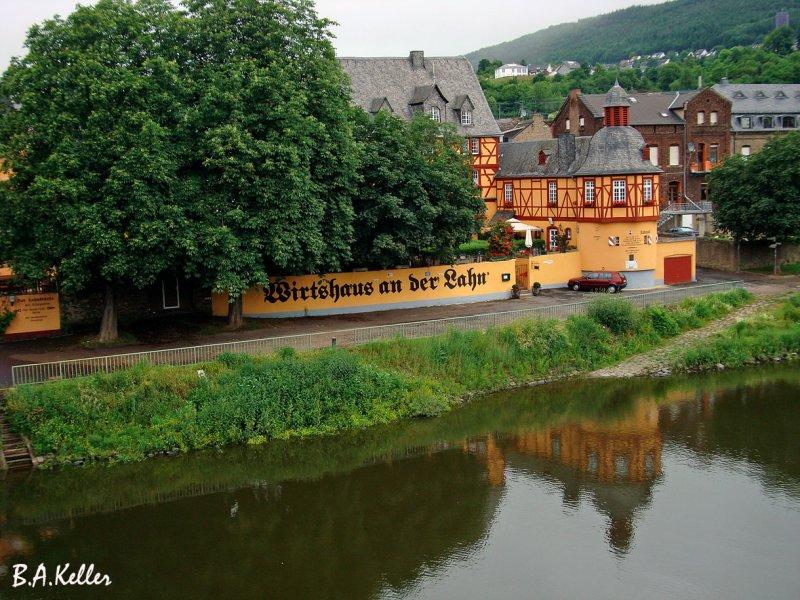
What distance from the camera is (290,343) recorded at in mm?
28594

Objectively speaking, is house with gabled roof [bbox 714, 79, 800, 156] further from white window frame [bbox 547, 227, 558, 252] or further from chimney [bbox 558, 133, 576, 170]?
white window frame [bbox 547, 227, 558, 252]

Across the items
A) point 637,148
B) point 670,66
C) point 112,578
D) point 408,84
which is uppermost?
point 670,66

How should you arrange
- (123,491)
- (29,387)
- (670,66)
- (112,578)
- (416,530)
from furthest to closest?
(670,66) < (29,387) < (123,491) < (416,530) < (112,578)

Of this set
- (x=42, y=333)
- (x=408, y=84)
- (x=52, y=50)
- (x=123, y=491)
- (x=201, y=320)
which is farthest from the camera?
(x=408, y=84)

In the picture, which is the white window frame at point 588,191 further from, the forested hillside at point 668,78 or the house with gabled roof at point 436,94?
the forested hillside at point 668,78

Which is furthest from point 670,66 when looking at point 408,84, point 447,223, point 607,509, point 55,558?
point 55,558

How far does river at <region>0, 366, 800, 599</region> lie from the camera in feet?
56.4

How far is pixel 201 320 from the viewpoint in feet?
108

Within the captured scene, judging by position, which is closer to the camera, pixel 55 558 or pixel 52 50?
pixel 55 558

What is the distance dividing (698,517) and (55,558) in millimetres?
14616

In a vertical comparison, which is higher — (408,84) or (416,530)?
(408,84)

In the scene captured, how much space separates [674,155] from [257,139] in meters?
37.5

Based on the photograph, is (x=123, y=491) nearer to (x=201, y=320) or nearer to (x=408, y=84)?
(x=201, y=320)

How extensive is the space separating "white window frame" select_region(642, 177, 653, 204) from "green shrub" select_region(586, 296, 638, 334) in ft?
31.8
